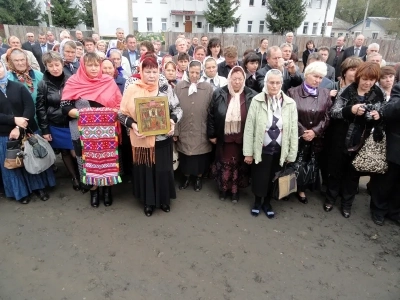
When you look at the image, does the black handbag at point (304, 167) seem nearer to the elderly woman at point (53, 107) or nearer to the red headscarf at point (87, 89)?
the red headscarf at point (87, 89)

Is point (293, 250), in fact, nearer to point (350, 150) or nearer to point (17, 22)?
point (350, 150)

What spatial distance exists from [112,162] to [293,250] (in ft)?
8.44

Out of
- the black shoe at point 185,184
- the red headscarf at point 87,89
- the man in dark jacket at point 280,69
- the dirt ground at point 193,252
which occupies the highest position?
the man in dark jacket at point 280,69

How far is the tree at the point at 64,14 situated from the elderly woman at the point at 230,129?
3388 cm

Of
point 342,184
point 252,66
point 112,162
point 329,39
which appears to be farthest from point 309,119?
point 329,39

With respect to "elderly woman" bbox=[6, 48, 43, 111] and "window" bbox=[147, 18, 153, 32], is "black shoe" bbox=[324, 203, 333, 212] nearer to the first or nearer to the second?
"elderly woman" bbox=[6, 48, 43, 111]

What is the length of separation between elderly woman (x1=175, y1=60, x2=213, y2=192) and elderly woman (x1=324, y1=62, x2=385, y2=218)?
1.76 metres

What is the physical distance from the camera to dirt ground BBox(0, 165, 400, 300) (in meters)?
2.85

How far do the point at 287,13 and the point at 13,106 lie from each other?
116 ft

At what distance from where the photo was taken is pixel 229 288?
2863 mm

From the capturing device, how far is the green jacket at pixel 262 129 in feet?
11.8

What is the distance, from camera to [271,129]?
3.65 metres

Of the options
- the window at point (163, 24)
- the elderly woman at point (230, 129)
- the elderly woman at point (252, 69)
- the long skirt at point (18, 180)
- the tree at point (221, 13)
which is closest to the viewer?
the elderly woman at point (230, 129)

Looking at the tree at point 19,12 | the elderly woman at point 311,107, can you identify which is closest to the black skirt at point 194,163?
the elderly woman at point 311,107
